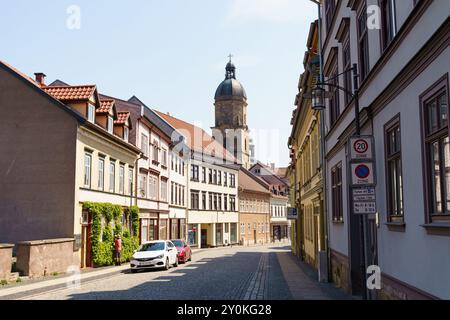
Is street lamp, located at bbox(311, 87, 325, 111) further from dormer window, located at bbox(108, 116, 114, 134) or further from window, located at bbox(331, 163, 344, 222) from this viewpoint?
dormer window, located at bbox(108, 116, 114, 134)

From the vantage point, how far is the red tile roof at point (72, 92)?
28188 mm

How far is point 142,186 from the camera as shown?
3919 cm

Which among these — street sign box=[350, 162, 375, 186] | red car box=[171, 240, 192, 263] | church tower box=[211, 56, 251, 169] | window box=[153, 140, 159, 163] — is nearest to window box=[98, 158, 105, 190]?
red car box=[171, 240, 192, 263]

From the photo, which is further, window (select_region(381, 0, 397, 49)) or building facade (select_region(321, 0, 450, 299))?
window (select_region(381, 0, 397, 49))

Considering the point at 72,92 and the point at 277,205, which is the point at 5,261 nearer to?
the point at 72,92

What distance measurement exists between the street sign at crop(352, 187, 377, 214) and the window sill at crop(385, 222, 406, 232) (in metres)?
0.60

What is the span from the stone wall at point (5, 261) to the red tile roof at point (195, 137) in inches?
1608

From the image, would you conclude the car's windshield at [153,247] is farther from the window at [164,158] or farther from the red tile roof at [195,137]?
the red tile roof at [195,137]

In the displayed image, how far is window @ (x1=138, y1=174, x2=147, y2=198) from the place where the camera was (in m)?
38.5

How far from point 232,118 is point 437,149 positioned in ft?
326

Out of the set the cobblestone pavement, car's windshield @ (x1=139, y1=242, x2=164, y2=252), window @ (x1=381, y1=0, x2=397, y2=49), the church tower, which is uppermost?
the church tower

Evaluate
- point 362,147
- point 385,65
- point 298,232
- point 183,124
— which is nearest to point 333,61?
point 385,65

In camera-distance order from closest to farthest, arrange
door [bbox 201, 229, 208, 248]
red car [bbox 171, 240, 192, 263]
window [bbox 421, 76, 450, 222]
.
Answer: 1. window [bbox 421, 76, 450, 222]
2. red car [bbox 171, 240, 192, 263]
3. door [bbox 201, 229, 208, 248]

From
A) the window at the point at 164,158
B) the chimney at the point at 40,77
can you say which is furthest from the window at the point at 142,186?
the chimney at the point at 40,77
